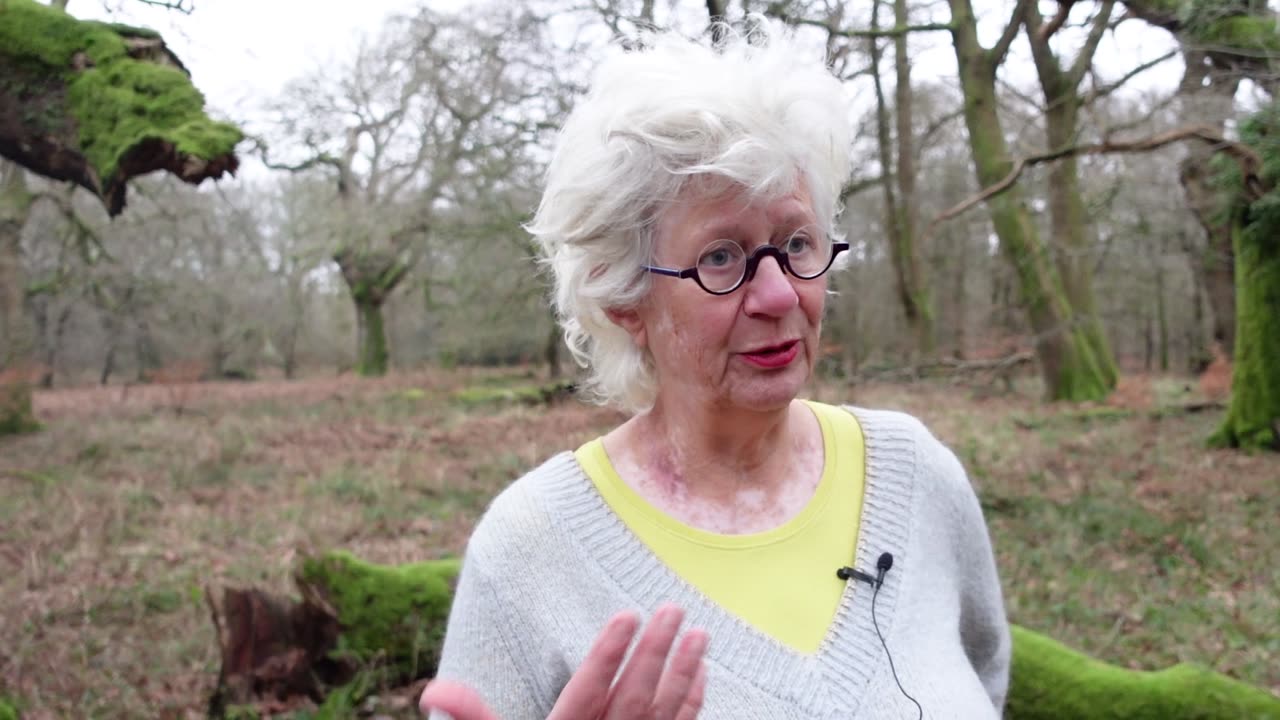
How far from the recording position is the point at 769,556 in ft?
5.12

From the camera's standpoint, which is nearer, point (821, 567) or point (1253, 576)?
point (821, 567)

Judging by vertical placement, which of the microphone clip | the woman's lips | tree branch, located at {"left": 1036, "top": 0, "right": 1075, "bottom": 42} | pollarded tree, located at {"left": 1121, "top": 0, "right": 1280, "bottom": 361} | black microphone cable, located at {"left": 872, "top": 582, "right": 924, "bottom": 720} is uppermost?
tree branch, located at {"left": 1036, "top": 0, "right": 1075, "bottom": 42}

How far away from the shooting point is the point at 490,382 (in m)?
22.8

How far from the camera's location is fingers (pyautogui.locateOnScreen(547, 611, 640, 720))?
3.15ft

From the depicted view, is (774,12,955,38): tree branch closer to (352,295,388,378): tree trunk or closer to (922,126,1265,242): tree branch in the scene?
(922,126,1265,242): tree branch

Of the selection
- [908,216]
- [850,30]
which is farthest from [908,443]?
[908,216]

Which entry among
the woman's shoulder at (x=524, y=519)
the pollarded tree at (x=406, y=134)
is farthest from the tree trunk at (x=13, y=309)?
the woman's shoulder at (x=524, y=519)

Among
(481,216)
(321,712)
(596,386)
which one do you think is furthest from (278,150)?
(596,386)

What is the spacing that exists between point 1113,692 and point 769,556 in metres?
1.98

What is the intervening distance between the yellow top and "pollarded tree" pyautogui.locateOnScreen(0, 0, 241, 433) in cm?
434

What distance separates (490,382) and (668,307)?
2155 centimetres

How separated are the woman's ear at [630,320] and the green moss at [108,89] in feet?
13.5

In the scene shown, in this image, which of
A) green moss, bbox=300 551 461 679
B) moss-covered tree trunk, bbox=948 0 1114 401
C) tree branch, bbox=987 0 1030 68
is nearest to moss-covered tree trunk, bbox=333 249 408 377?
moss-covered tree trunk, bbox=948 0 1114 401

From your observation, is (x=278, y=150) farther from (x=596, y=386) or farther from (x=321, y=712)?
(x=596, y=386)
